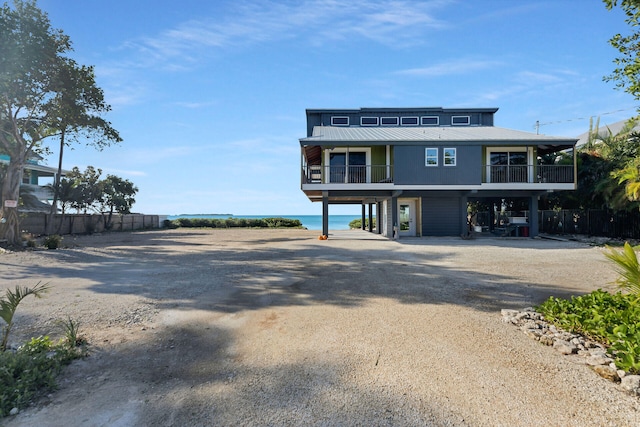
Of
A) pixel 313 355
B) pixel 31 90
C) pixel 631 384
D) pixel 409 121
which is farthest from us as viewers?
pixel 409 121

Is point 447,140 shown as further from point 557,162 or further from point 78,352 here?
point 78,352

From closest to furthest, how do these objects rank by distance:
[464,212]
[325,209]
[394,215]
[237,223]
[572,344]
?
[572,344], [325,209], [464,212], [394,215], [237,223]

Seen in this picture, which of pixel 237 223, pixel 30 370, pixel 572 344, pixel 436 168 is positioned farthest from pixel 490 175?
pixel 237 223

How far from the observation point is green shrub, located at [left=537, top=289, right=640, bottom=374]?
358 centimetres

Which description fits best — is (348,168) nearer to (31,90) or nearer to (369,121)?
(369,121)

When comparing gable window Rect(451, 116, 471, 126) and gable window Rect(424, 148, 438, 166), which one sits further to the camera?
gable window Rect(451, 116, 471, 126)

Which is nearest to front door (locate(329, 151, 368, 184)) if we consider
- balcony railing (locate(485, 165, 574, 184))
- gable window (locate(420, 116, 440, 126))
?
balcony railing (locate(485, 165, 574, 184))

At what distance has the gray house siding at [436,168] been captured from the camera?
60.4 feet

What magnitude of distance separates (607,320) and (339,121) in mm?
21865

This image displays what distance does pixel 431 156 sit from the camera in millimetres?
18562

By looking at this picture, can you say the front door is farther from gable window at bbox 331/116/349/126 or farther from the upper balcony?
gable window at bbox 331/116/349/126

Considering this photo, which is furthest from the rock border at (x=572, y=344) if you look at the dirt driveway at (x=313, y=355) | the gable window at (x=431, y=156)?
the gable window at (x=431, y=156)

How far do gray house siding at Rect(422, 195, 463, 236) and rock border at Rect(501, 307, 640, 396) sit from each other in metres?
15.0

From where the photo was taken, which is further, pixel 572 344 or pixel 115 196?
pixel 115 196
